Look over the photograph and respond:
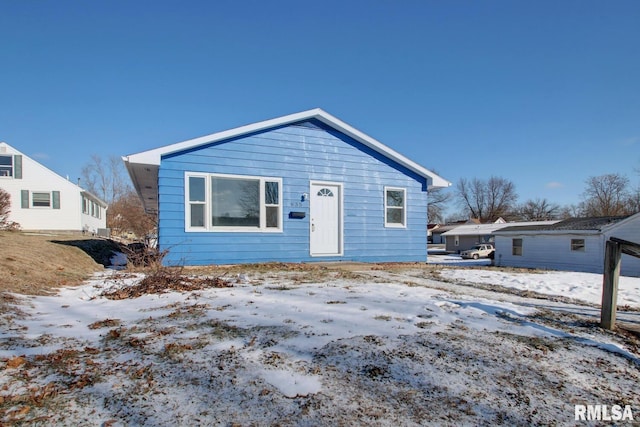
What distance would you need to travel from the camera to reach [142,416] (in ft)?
5.87

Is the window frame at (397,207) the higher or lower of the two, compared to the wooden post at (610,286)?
higher

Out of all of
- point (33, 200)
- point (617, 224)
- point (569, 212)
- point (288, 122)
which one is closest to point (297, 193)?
point (288, 122)

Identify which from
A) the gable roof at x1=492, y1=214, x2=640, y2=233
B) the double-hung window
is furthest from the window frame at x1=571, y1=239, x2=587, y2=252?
the double-hung window

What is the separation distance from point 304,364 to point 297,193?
6.53 m

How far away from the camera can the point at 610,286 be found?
358 centimetres

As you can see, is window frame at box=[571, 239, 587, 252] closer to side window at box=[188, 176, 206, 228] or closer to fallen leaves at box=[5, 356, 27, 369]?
side window at box=[188, 176, 206, 228]

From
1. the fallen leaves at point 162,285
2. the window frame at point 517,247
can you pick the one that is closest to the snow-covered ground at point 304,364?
the fallen leaves at point 162,285

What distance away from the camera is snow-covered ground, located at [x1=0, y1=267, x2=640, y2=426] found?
1.88 metres

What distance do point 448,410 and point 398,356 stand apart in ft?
1.95

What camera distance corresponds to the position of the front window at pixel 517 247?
898 inches

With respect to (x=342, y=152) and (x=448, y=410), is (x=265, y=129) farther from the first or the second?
(x=448, y=410)

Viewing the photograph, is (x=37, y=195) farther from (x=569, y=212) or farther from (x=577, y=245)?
(x=569, y=212)

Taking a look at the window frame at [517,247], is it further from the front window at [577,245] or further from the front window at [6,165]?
the front window at [6,165]

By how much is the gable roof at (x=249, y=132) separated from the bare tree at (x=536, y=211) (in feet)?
184
